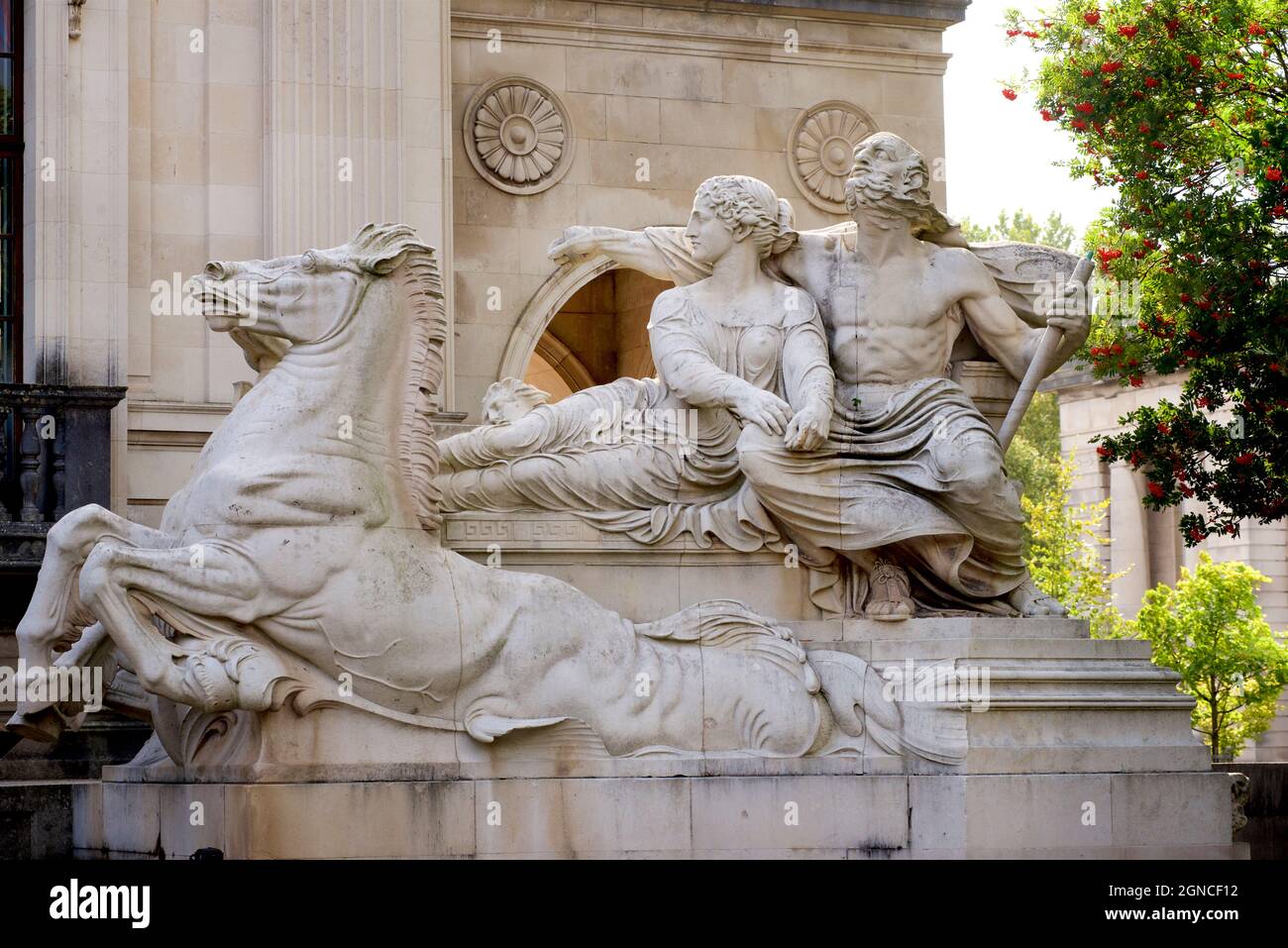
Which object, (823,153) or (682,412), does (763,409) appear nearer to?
(682,412)

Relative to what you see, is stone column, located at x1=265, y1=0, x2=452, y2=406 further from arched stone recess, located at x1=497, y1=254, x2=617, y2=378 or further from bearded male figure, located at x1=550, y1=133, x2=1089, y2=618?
bearded male figure, located at x1=550, y1=133, x2=1089, y2=618

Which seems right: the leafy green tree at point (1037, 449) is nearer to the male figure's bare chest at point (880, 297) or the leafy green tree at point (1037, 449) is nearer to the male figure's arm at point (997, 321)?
the male figure's arm at point (997, 321)

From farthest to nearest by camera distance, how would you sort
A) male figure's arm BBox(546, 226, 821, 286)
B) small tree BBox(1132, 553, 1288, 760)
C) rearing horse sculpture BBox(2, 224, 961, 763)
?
1. small tree BBox(1132, 553, 1288, 760)
2. male figure's arm BBox(546, 226, 821, 286)
3. rearing horse sculpture BBox(2, 224, 961, 763)

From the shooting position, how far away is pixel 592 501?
34.6 feet

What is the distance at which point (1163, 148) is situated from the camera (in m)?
17.6

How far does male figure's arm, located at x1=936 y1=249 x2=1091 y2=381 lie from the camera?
11070 mm

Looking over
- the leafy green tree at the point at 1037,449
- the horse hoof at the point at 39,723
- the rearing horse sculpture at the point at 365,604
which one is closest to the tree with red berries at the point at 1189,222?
the rearing horse sculpture at the point at 365,604

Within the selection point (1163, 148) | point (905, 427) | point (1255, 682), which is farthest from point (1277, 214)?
point (1255, 682)

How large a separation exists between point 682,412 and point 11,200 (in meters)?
8.56

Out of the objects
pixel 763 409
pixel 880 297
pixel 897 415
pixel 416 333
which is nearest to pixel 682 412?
pixel 763 409

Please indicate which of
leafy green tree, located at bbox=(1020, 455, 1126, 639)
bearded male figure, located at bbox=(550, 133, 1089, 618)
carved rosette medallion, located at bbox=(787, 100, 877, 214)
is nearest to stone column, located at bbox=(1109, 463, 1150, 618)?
leafy green tree, located at bbox=(1020, 455, 1126, 639)

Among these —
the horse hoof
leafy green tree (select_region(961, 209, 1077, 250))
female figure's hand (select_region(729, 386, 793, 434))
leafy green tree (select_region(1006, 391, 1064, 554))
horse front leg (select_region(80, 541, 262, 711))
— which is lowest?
the horse hoof

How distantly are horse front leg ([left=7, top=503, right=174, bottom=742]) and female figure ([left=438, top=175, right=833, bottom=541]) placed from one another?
64.3 inches
